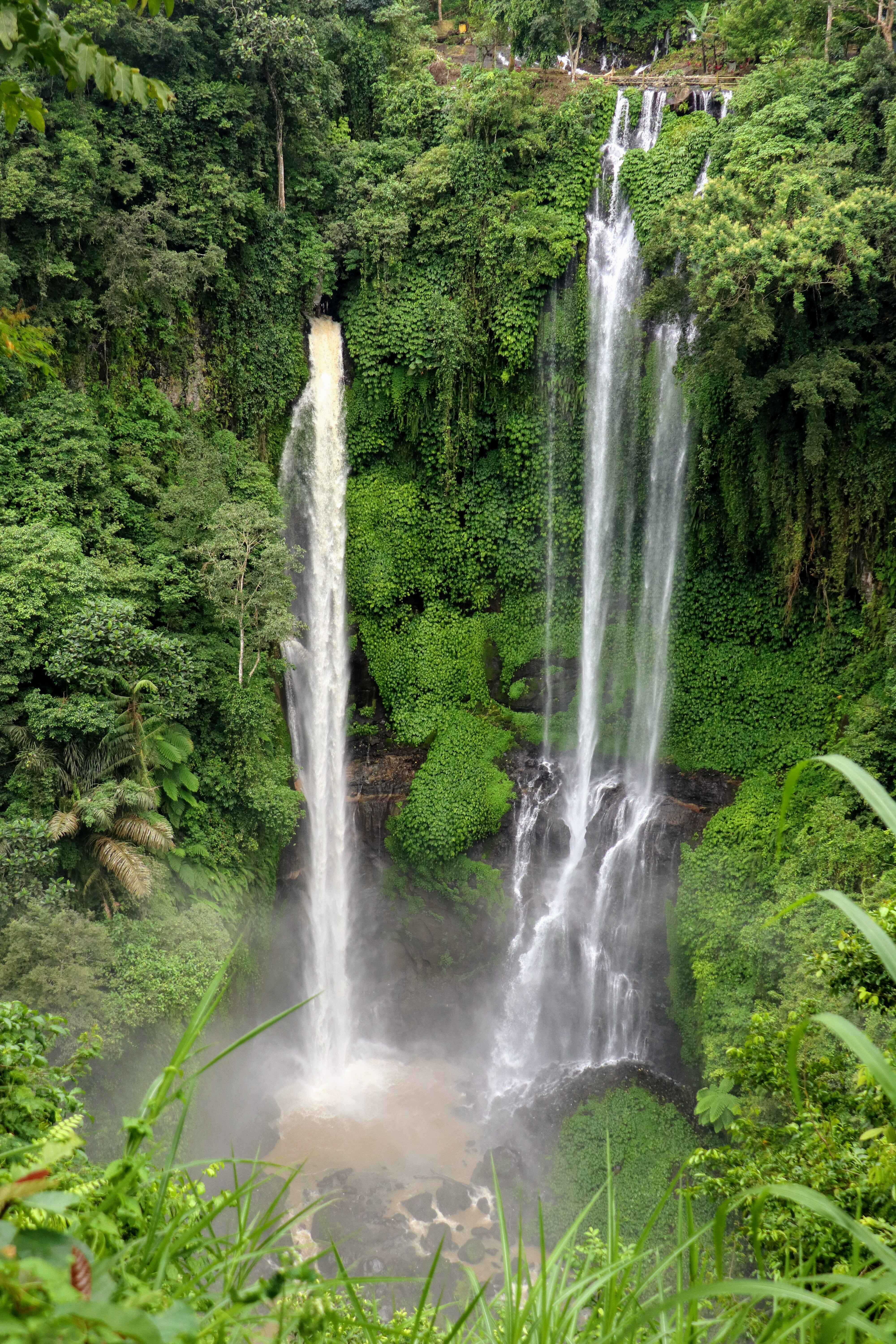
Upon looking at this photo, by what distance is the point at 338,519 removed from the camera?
1265 centimetres

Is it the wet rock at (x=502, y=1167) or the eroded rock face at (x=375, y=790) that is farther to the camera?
the eroded rock face at (x=375, y=790)

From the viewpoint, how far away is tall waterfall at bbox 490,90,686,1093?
1128cm

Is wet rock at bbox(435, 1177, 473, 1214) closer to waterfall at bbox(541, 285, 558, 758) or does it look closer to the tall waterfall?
the tall waterfall

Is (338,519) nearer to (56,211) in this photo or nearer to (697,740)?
(56,211)

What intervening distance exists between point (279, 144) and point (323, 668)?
727 centimetres

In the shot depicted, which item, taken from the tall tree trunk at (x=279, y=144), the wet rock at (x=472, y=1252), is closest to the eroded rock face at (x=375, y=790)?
the wet rock at (x=472, y=1252)

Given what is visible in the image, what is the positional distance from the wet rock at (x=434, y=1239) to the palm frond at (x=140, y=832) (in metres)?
4.85

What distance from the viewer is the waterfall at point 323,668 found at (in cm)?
1189

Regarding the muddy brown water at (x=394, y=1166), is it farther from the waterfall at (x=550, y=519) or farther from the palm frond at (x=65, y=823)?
the waterfall at (x=550, y=519)

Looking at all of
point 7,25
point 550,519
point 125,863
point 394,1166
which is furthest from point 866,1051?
point 550,519

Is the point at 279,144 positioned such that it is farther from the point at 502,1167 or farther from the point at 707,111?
the point at 502,1167

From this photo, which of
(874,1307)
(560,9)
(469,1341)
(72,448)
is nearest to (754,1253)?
(874,1307)

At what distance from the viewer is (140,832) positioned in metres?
8.33

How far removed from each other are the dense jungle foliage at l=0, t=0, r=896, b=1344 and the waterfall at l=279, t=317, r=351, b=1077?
1.00 feet
